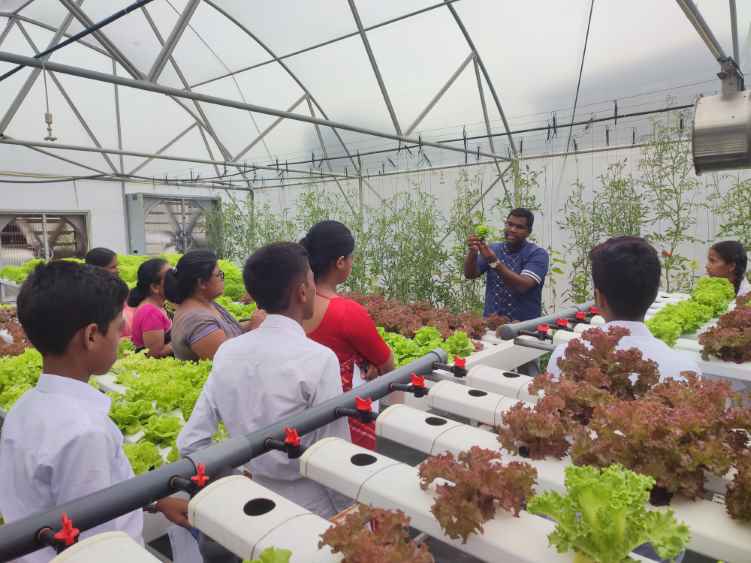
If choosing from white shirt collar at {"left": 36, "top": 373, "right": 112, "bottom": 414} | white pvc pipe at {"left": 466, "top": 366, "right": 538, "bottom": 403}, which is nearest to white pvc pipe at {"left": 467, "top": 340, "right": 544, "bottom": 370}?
white pvc pipe at {"left": 466, "top": 366, "right": 538, "bottom": 403}

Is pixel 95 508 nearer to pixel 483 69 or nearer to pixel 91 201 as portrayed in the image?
pixel 483 69

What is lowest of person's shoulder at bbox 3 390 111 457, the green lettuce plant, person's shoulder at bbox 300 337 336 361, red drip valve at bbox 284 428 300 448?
red drip valve at bbox 284 428 300 448

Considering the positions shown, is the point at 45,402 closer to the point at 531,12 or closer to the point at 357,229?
the point at 531,12

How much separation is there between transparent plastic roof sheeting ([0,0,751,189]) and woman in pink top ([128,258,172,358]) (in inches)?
55.9

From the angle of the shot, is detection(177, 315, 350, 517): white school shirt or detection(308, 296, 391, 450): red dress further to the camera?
detection(308, 296, 391, 450): red dress

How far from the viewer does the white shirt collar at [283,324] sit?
179cm

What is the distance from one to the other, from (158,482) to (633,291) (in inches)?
66.5

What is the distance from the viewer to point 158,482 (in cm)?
129

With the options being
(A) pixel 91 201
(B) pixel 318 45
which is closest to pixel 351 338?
(B) pixel 318 45

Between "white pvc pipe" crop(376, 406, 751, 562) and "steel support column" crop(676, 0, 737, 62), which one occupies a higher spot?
"steel support column" crop(676, 0, 737, 62)

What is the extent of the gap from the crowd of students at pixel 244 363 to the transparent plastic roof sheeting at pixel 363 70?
9.10ft

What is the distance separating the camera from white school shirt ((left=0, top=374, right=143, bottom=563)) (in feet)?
4.13

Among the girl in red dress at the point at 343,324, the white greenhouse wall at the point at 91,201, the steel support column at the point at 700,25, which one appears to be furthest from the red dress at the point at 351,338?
the white greenhouse wall at the point at 91,201

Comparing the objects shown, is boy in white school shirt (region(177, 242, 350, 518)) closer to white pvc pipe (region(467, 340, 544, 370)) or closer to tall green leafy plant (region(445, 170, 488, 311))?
white pvc pipe (region(467, 340, 544, 370))
